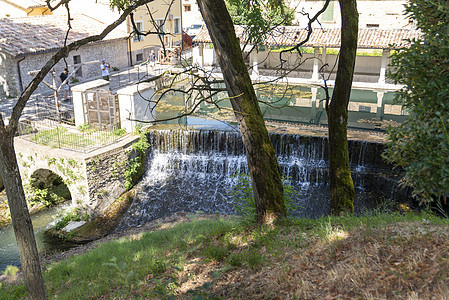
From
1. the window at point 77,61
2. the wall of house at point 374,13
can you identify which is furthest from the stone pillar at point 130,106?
the wall of house at point 374,13

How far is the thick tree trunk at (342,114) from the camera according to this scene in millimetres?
6484

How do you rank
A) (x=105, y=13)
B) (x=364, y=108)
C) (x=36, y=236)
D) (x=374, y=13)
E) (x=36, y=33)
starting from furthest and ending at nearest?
(x=374, y=13) < (x=105, y=13) < (x=36, y=33) < (x=364, y=108) < (x=36, y=236)

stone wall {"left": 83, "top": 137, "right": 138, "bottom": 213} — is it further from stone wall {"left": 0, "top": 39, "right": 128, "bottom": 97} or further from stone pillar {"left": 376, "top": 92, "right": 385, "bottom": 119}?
stone pillar {"left": 376, "top": 92, "right": 385, "bottom": 119}

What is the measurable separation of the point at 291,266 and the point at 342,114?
303 cm

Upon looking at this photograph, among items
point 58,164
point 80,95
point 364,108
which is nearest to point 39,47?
point 80,95

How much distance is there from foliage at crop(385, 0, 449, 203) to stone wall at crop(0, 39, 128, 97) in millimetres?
12275

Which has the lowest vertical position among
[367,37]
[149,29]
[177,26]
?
[367,37]

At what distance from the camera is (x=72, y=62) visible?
22359mm

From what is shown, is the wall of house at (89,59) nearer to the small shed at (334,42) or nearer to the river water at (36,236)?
the small shed at (334,42)

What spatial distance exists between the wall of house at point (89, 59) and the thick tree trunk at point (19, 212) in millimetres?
15944

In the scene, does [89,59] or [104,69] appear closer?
[104,69]

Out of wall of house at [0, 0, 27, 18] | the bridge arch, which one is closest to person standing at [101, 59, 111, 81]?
wall of house at [0, 0, 27, 18]

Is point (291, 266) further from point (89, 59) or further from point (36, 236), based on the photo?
point (89, 59)

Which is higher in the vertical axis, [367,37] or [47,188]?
[367,37]
